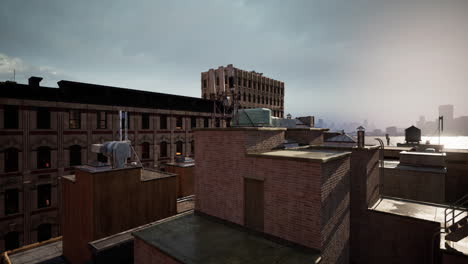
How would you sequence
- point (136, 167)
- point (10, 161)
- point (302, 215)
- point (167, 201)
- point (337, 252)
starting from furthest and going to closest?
point (10, 161), point (167, 201), point (136, 167), point (337, 252), point (302, 215)

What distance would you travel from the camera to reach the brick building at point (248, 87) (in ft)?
155

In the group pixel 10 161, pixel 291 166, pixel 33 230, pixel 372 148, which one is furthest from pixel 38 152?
pixel 372 148

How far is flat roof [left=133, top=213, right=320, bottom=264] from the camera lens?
26.1 feet

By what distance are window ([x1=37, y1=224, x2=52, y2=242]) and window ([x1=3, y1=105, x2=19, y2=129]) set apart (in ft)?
37.4

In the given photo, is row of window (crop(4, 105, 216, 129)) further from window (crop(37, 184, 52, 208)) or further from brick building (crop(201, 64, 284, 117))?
brick building (crop(201, 64, 284, 117))

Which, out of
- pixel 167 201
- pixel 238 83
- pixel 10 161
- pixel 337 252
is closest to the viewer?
pixel 337 252

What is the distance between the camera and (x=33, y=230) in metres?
23.8

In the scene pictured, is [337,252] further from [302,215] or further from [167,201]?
[167,201]

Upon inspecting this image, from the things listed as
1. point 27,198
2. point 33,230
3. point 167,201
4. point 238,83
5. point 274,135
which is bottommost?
point 33,230

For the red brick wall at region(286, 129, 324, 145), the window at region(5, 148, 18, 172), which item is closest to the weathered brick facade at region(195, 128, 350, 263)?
the red brick wall at region(286, 129, 324, 145)

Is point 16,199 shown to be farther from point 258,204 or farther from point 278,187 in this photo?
point 278,187

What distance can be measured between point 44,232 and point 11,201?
4883mm

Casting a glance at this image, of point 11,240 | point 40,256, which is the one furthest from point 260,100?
point 11,240

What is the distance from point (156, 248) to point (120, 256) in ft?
15.5
